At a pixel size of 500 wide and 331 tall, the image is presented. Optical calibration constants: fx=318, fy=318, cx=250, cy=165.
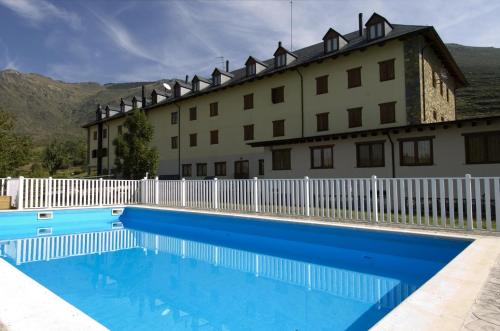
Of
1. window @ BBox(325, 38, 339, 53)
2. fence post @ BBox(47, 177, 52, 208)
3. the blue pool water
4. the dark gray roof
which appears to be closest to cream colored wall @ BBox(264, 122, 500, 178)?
the dark gray roof

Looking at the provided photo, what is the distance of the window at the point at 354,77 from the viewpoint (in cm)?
2008

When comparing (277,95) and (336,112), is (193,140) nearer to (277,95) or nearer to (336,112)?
(277,95)

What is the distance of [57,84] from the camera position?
15600cm

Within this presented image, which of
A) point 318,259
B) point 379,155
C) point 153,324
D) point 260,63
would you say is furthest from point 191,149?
point 153,324

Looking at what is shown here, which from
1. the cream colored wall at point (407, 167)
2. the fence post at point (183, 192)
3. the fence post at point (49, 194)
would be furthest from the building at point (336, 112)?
the fence post at point (49, 194)

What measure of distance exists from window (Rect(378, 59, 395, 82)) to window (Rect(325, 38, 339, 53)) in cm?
362

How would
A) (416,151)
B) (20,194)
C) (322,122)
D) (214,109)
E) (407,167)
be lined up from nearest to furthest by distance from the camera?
(20,194) < (416,151) < (407,167) < (322,122) < (214,109)

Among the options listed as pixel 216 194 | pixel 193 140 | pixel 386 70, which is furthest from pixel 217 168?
pixel 216 194

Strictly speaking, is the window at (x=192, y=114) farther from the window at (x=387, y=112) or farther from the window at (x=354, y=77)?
the window at (x=387, y=112)

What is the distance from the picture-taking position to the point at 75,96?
146500 millimetres

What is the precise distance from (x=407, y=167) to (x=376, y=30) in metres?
8.97

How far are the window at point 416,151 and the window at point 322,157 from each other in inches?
155

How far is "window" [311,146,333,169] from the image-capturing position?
19.1m

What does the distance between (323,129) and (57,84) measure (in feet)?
562
